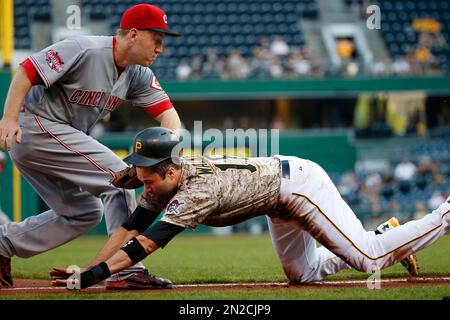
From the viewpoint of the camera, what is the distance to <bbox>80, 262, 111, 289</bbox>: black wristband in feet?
14.9

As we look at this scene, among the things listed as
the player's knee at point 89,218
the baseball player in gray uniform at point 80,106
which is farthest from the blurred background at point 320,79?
the baseball player in gray uniform at point 80,106

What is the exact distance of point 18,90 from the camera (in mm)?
5090

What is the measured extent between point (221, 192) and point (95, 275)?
2.80 ft

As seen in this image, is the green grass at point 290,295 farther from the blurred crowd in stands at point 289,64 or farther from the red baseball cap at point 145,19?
the blurred crowd in stands at point 289,64

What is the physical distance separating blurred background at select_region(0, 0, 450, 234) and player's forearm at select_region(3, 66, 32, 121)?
444 inches

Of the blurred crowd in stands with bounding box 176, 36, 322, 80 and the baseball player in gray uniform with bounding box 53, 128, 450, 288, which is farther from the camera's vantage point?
the blurred crowd in stands with bounding box 176, 36, 322, 80

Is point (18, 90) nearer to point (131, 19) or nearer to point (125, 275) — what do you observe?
point (131, 19)

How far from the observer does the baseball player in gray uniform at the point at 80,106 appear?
17.1 ft

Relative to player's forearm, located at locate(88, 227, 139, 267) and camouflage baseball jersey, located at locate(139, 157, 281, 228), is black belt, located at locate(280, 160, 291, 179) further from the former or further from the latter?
player's forearm, located at locate(88, 227, 139, 267)

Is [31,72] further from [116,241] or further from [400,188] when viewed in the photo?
[400,188]

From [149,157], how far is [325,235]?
1228mm

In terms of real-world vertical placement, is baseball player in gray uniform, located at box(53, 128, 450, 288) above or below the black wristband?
above

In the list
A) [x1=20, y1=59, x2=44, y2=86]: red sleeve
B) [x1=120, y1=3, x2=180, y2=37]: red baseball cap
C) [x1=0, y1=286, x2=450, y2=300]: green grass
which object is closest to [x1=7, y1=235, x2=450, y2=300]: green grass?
[x1=0, y1=286, x2=450, y2=300]: green grass
